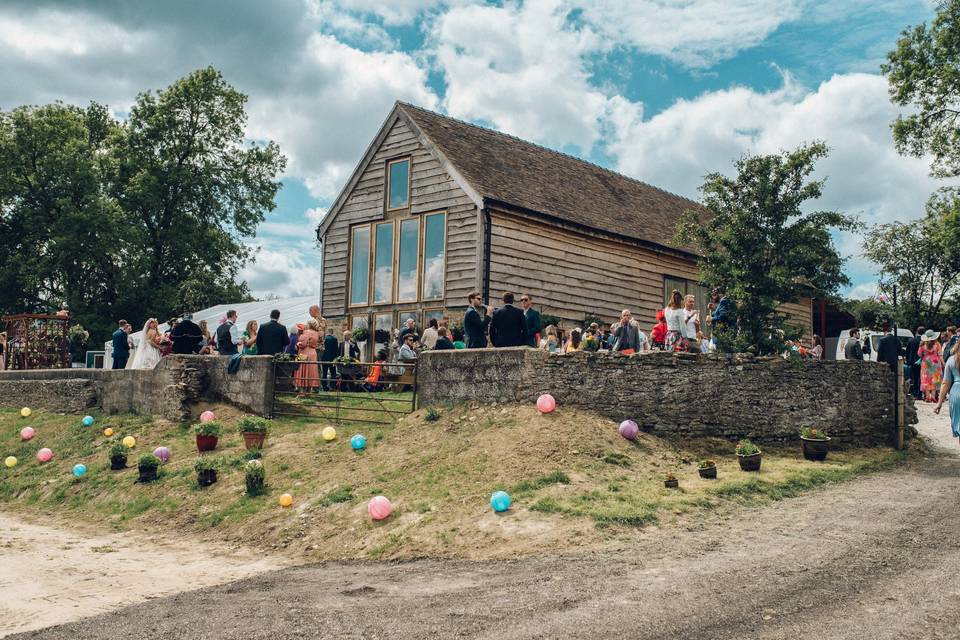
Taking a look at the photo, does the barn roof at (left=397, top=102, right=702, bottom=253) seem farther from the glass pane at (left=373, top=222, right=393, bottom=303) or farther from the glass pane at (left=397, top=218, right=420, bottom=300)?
the glass pane at (left=373, top=222, right=393, bottom=303)

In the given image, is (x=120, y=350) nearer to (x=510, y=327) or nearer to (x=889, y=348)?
(x=510, y=327)

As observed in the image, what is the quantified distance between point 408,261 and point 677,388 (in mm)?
10151

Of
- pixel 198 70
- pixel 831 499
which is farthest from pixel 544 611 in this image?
pixel 198 70

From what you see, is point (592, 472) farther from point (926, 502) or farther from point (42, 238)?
point (42, 238)

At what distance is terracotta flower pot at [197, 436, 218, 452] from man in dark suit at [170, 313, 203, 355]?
152 inches

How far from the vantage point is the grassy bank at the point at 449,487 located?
29.0 feet

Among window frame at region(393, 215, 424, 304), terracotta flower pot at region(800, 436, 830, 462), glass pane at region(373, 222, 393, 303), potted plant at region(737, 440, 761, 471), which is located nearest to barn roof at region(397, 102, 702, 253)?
window frame at region(393, 215, 424, 304)

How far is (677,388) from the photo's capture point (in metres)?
11.8

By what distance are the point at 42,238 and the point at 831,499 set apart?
38186 mm

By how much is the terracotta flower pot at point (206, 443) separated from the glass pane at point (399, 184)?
885 cm

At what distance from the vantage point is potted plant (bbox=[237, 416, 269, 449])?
44.0 ft

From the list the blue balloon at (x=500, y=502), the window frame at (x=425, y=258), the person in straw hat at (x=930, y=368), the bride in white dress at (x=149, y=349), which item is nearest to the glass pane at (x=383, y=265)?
the window frame at (x=425, y=258)

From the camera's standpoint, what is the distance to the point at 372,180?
21.4 meters

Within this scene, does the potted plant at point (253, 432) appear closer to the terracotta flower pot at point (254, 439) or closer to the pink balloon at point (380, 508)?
the terracotta flower pot at point (254, 439)
